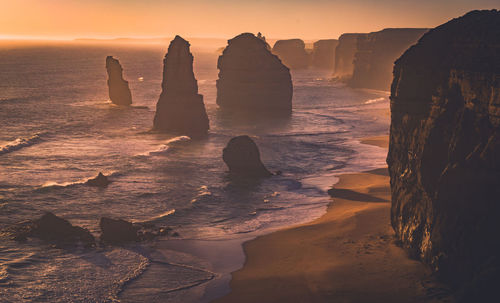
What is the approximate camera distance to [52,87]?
13350 centimetres

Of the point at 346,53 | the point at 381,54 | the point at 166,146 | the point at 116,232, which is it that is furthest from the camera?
the point at 346,53

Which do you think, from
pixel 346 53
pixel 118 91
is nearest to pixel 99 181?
pixel 118 91

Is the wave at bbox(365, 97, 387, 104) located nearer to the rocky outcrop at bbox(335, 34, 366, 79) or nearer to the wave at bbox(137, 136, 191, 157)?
the rocky outcrop at bbox(335, 34, 366, 79)

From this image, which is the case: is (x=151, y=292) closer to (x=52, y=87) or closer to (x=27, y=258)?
(x=27, y=258)

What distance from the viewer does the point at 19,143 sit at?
61188 millimetres

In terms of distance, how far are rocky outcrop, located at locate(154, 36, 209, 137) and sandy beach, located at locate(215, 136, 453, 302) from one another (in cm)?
3679

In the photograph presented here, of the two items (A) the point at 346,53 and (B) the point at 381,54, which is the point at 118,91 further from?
(A) the point at 346,53

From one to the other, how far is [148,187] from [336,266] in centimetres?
2235

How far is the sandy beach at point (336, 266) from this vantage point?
2253 centimetres

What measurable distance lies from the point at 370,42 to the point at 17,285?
143894mm

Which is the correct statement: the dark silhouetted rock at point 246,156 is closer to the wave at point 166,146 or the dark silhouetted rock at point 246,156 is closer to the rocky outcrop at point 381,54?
the wave at point 166,146

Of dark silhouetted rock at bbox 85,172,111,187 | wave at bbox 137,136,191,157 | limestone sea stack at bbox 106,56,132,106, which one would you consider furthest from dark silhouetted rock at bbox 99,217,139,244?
limestone sea stack at bbox 106,56,132,106

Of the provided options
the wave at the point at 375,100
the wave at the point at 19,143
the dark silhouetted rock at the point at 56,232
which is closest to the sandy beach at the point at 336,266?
the dark silhouetted rock at the point at 56,232

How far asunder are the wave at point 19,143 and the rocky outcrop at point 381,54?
10829cm
